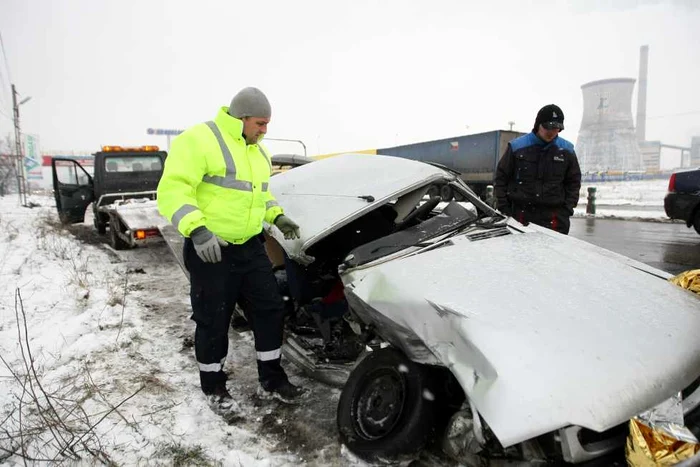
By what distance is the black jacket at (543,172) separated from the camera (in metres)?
3.56

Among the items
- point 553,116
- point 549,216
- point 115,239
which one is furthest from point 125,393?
point 115,239

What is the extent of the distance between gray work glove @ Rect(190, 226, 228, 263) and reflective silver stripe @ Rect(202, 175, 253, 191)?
0.31 meters

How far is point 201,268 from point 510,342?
1.72 m

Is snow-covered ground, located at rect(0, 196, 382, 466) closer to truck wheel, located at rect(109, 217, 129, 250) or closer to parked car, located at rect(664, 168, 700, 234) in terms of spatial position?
truck wheel, located at rect(109, 217, 129, 250)

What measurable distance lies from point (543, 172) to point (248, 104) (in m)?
2.54

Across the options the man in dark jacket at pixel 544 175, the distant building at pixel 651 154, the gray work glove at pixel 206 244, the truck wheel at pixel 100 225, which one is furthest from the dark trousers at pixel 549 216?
the distant building at pixel 651 154

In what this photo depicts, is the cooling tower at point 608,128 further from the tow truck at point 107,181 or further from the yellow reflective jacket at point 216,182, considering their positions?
the yellow reflective jacket at point 216,182

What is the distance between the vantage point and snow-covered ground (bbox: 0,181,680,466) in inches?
76.9

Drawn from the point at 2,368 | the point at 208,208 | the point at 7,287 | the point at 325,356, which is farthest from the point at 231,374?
the point at 7,287

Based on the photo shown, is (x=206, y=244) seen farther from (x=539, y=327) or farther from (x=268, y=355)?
(x=539, y=327)

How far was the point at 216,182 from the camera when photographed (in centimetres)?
235

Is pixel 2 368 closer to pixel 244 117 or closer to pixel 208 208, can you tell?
pixel 208 208

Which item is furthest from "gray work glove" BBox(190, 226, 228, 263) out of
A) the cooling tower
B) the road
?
the cooling tower

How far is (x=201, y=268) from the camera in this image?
7.97 feet
